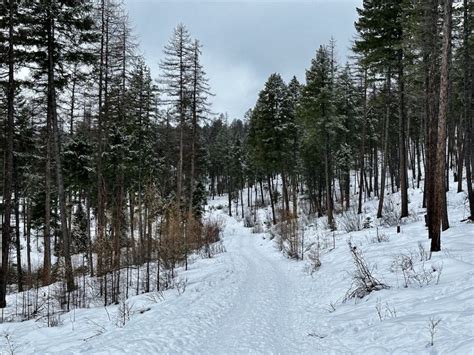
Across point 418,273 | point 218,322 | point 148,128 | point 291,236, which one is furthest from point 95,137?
point 418,273

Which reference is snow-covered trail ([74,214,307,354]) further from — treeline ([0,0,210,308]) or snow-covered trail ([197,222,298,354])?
treeline ([0,0,210,308])

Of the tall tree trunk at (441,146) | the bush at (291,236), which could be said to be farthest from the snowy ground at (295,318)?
the bush at (291,236)

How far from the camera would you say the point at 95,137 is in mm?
22188

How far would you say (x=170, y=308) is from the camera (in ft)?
28.1

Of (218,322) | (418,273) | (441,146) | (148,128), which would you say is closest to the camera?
(218,322)

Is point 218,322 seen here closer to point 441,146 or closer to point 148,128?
point 441,146

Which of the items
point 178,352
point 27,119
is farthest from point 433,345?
point 27,119

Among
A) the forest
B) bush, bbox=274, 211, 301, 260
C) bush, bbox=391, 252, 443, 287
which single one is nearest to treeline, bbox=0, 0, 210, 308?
the forest

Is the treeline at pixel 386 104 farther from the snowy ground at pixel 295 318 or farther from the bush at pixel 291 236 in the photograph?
the snowy ground at pixel 295 318

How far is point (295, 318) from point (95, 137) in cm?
1855

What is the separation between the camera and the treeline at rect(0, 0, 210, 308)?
12320 millimetres

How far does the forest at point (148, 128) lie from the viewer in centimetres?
1223

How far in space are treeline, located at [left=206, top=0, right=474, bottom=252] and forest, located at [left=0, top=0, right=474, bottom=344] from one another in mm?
103

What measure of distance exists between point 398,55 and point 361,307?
629 inches
